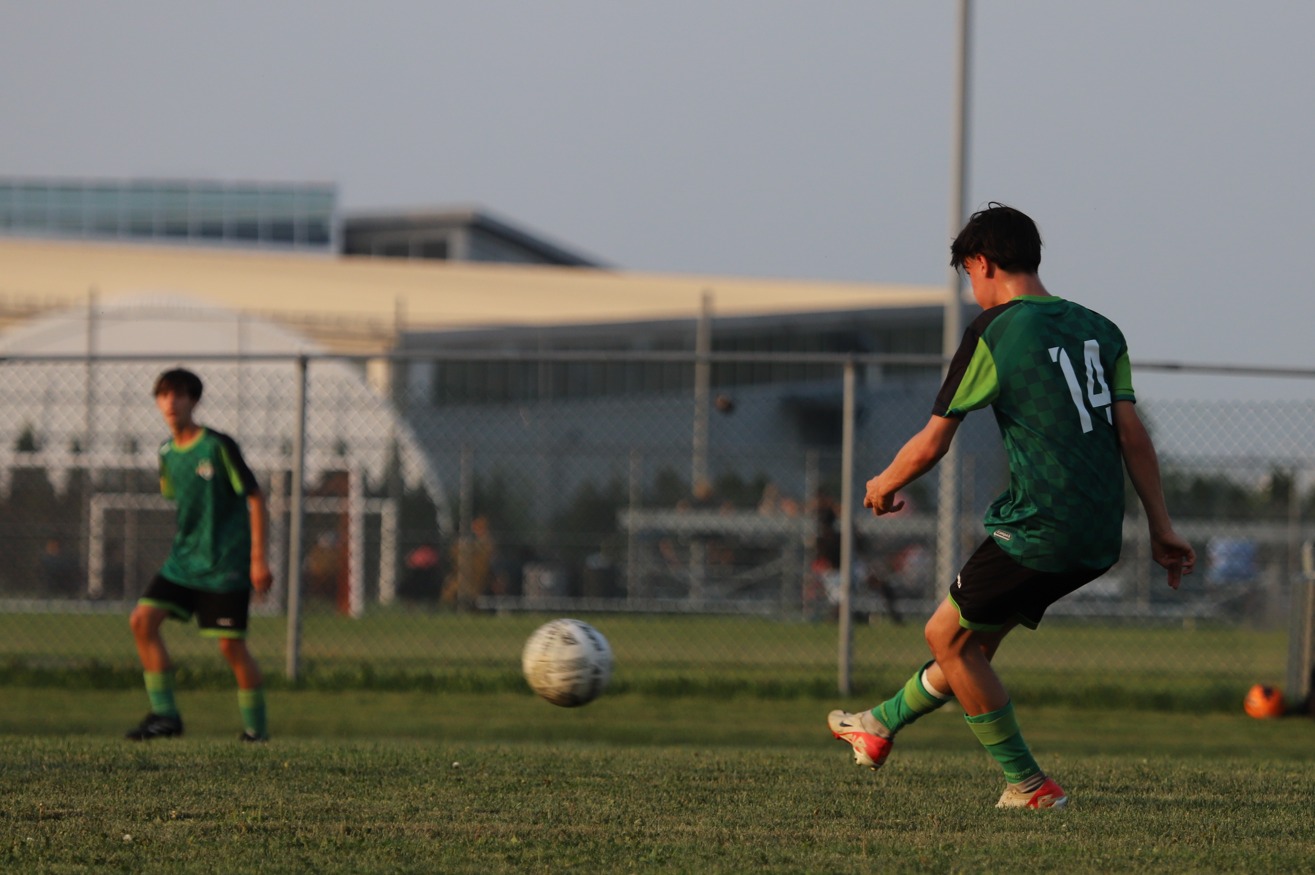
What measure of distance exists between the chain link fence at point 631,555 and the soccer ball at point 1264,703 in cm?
24

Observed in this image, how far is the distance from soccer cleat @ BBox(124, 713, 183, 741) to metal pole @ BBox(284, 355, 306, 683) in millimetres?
2728

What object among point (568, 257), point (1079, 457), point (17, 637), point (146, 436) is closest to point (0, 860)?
point (1079, 457)

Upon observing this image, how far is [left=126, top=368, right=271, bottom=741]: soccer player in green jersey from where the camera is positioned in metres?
8.48

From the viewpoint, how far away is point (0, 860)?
4.36 meters

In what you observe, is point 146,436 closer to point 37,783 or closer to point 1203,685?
point 1203,685

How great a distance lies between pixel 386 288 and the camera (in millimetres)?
47438

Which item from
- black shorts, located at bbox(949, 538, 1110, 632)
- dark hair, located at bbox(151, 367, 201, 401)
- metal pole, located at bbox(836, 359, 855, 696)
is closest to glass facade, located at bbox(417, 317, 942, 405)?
metal pole, located at bbox(836, 359, 855, 696)

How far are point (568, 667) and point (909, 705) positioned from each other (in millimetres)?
2449

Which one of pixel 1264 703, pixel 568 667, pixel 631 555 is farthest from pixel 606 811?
pixel 631 555

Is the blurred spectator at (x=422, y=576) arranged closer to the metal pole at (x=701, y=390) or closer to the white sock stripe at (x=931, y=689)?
the metal pole at (x=701, y=390)

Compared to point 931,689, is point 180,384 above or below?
above

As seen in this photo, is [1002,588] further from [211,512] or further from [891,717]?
[211,512]

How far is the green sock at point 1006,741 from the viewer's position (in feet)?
17.6

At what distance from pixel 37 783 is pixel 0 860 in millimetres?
1418
